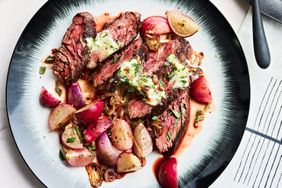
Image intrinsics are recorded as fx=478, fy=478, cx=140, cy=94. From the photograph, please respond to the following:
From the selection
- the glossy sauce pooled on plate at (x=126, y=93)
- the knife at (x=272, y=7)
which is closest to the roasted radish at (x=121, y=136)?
the glossy sauce pooled on plate at (x=126, y=93)

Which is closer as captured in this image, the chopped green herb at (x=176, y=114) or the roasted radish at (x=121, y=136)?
the roasted radish at (x=121, y=136)

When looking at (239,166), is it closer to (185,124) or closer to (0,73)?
(185,124)

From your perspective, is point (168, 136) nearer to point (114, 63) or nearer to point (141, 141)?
point (141, 141)

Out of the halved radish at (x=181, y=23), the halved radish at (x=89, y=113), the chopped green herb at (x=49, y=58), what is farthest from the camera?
the halved radish at (x=181, y=23)

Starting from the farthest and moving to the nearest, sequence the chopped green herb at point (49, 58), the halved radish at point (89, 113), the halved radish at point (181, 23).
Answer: the halved radish at point (181, 23) < the chopped green herb at point (49, 58) < the halved radish at point (89, 113)

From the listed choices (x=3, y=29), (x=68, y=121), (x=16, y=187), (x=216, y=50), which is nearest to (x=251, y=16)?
(x=216, y=50)

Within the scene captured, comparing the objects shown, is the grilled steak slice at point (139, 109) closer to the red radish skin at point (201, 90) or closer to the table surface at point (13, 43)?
the red radish skin at point (201, 90)
